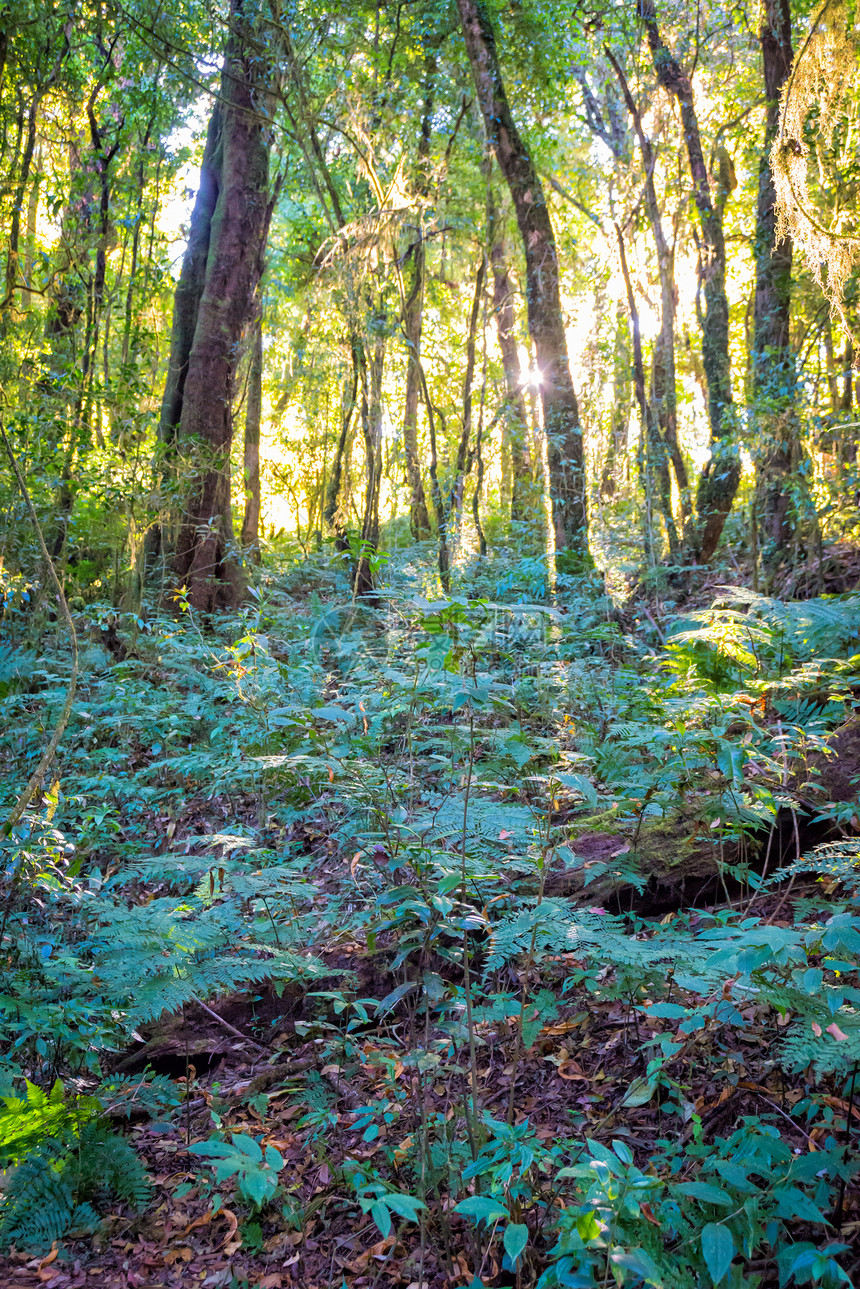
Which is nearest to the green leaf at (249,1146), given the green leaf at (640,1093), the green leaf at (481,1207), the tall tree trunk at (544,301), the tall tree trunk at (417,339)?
the green leaf at (481,1207)

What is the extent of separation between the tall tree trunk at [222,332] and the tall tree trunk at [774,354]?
561 centimetres

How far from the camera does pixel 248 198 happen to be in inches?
397

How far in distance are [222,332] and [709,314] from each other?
19.9 feet

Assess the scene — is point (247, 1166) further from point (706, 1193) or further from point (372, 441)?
point (372, 441)

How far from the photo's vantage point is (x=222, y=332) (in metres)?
9.85

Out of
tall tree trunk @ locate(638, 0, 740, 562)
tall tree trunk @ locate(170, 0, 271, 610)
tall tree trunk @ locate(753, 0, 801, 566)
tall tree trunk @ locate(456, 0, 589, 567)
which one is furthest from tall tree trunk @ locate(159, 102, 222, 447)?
tall tree trunk @ locate(753, 0, 801, 566)

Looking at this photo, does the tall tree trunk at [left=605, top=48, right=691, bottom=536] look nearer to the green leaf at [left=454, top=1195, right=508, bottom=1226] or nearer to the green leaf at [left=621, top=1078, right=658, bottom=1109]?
the green leaf at [left=621, top=1078, right=658, bottom=1109]

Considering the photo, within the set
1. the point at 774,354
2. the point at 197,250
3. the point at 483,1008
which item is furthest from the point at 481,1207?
the point at 197,250

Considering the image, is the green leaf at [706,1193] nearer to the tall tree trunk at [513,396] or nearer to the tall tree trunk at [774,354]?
the tall tree trunk at [774,354]

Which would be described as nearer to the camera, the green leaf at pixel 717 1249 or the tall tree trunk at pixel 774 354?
the green leaf at pixel 717 1249

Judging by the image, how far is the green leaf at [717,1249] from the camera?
55.6 inches

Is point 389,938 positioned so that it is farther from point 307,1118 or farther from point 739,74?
point 739,74

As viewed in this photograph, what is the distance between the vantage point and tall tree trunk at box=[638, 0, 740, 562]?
28.9ft

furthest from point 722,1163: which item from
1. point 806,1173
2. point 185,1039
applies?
point 185,1039
